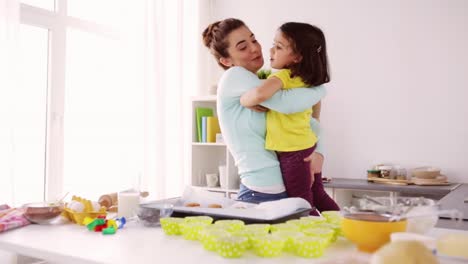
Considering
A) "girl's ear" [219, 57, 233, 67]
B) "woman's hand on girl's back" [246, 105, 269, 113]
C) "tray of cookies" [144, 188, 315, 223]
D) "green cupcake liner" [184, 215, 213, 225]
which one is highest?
"girl's ear" [219, 57, 233, 67]

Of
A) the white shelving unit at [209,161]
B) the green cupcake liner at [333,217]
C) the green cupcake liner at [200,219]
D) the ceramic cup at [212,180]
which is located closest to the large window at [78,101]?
the white shelving unit at [209,161]

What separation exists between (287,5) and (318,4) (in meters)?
0.32

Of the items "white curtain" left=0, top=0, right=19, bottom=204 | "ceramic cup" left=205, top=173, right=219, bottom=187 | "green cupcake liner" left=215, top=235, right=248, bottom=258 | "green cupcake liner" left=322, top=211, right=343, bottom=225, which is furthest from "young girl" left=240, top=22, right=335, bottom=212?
"ceramic cup" left=205, top=173, right=219, bottom=187

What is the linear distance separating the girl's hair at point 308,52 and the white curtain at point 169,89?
7.32 feet

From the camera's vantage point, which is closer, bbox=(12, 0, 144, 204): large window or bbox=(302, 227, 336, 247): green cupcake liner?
bbox=(302, 227, 336, 247): green cupcake liner

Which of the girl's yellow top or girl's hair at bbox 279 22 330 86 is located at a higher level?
girl's hair at bbox 279 22 330 86

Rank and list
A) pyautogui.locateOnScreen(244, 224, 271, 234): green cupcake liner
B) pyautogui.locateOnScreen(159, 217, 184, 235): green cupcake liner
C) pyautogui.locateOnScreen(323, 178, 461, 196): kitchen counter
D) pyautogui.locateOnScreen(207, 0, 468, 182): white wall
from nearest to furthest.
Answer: pyautogui.locateOnScreen(244, 224, 271, 234): green cupcake liner
pyautogui.locateOnScreen(159, 217, 184, 235): green cupcake liner
pyautogui.locateOnScreen(323, 178, 461, 196): kitchen counter
pyautogui.locateOnScreen(207, 0, 468, 182): white wall

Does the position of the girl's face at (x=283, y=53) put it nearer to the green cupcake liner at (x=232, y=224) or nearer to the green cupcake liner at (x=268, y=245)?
the green cupcake liner at (x=232, y=224)

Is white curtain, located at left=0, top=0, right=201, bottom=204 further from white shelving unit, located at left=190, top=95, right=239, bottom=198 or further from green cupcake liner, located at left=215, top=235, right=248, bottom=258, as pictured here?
green cupcake liner, located at left=215, top=235, right=248, bottom=258

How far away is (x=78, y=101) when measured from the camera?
11.5ft

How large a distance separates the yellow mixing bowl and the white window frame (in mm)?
2700

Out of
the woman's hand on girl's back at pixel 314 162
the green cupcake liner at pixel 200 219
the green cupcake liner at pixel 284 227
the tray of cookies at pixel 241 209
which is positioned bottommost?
the green cupcake liner at pixel 284 227

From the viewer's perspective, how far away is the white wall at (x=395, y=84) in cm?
342

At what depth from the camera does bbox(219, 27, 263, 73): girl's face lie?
1893mm
